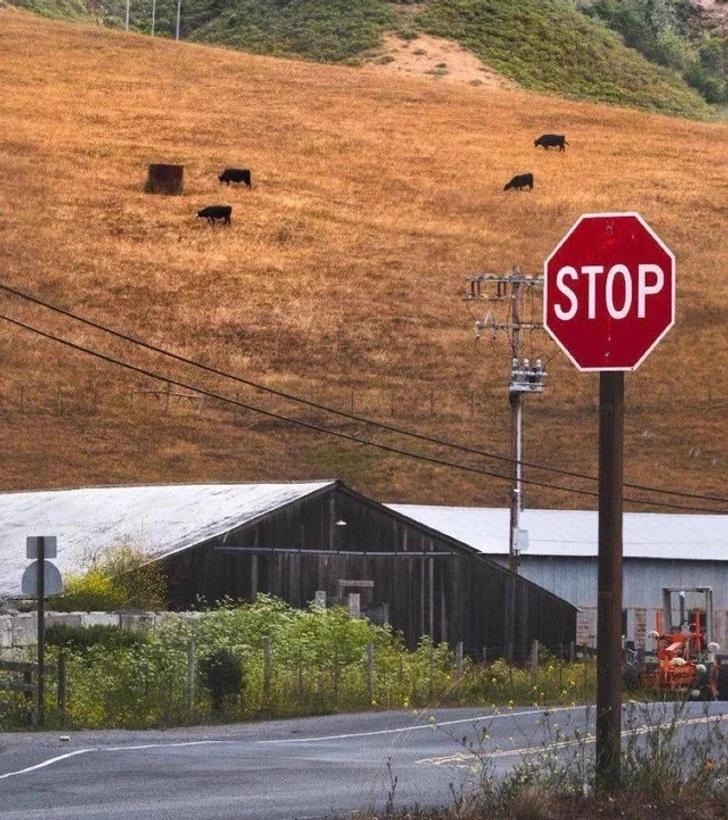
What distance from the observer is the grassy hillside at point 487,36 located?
438ft

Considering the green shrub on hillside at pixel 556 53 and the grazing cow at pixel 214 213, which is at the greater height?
the green shrub on hillside at pixel 556 53

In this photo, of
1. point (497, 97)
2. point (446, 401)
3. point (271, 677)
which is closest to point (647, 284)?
point (271, 677)

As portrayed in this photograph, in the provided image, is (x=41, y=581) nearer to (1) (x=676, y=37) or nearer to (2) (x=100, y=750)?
(2) (x=100, y=750)

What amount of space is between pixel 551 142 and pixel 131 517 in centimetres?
6070

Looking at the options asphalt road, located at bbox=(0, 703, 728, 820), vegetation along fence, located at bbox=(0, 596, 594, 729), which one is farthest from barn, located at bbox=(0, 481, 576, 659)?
asphalt road, located at bbox=(0, 703, 728, 820)

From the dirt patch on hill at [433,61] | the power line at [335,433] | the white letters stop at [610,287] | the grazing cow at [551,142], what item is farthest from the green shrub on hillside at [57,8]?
the white letters stop at [610,287]

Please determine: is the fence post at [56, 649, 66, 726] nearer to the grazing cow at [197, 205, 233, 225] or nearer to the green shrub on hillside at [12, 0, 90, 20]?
the grazing cow at [197, 205, 233, 225]

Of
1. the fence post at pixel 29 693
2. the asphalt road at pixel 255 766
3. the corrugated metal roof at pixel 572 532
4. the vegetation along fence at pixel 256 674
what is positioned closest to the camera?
the asphalt road at pixel 255 766

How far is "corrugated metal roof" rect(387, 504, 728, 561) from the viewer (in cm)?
4922

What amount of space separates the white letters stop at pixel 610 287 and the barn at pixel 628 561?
127 feet

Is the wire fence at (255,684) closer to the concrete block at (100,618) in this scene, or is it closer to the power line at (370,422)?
the concrete block at (100,618)

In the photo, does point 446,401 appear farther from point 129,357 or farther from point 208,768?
point 208,768

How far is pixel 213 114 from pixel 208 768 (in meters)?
84.3

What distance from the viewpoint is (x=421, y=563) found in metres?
41.7
